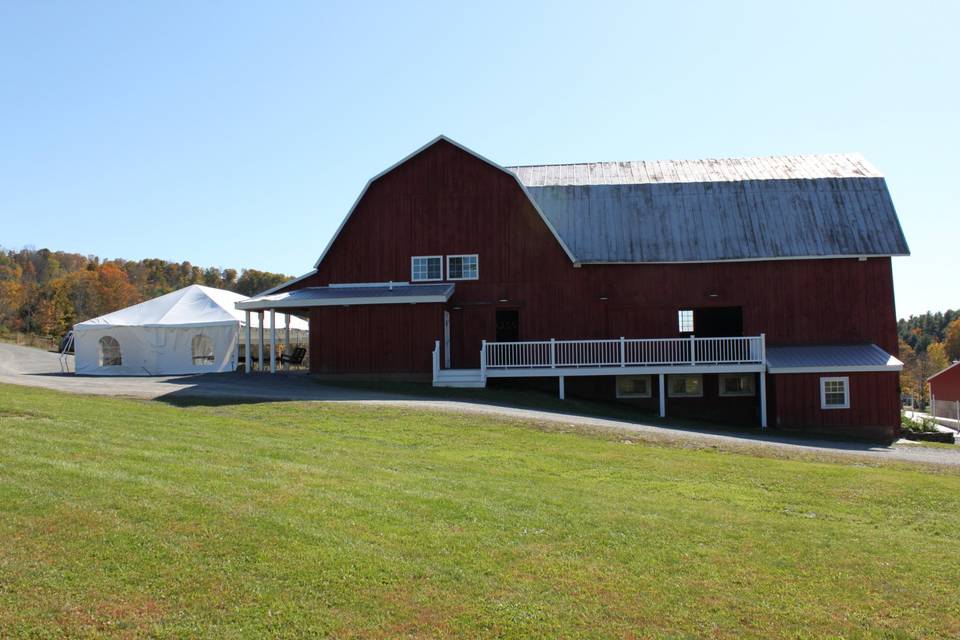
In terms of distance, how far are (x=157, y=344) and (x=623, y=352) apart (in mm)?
18670

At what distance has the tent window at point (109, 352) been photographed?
3294 cm

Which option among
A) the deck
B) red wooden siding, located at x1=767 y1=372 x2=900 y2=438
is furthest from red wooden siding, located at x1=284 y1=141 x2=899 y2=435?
red wooden siding, located at x1=767 y1=372 x2=900 y2=438

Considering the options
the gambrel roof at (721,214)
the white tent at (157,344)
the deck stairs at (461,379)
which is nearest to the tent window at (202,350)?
the white tent at (157,344)

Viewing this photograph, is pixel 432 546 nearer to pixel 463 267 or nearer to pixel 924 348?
pixel 463 267

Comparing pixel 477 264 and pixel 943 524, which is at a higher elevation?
pixel 477 264

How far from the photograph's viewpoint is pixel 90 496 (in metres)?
8.45

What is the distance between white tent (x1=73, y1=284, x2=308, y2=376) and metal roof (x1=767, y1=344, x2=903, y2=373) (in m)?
20.2

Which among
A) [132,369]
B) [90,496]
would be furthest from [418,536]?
[132,369]

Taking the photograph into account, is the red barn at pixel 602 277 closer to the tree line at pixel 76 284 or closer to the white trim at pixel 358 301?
the white trim at pixel 358 301

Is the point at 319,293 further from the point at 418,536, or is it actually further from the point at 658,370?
the point at 418,536

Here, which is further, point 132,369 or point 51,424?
point 132,369

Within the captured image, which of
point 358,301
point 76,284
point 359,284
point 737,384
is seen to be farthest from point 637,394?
point 76,284

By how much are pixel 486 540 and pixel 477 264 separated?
2040cm

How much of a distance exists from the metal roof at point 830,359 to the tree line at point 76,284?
59021mm
